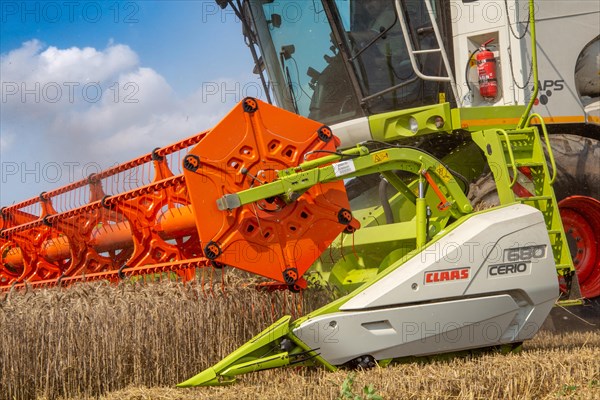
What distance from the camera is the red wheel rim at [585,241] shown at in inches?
195

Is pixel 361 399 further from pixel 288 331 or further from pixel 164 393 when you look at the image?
pixel 164 393

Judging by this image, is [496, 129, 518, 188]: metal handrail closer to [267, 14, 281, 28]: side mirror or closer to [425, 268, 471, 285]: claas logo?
[425, 268, 471, 285]: claas logo

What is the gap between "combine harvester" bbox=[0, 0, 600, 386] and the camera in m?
3.56

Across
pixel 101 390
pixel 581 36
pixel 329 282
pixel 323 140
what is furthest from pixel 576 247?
pixel 101 390

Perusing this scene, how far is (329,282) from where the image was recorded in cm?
440

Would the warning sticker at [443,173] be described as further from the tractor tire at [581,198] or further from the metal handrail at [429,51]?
the tractor tire at [581,198]

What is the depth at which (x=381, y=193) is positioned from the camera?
183 inches

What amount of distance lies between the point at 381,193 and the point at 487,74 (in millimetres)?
1033

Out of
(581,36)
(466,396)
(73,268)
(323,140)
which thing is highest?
(581,36)

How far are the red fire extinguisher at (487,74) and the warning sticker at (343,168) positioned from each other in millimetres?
1529

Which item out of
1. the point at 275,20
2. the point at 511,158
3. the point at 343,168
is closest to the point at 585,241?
the point at 511,158

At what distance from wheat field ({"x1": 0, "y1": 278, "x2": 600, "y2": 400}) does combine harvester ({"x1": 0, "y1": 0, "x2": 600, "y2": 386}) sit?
0.16 metres

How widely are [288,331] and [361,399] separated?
0.87m

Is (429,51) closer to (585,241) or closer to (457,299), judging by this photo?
(585,241)
